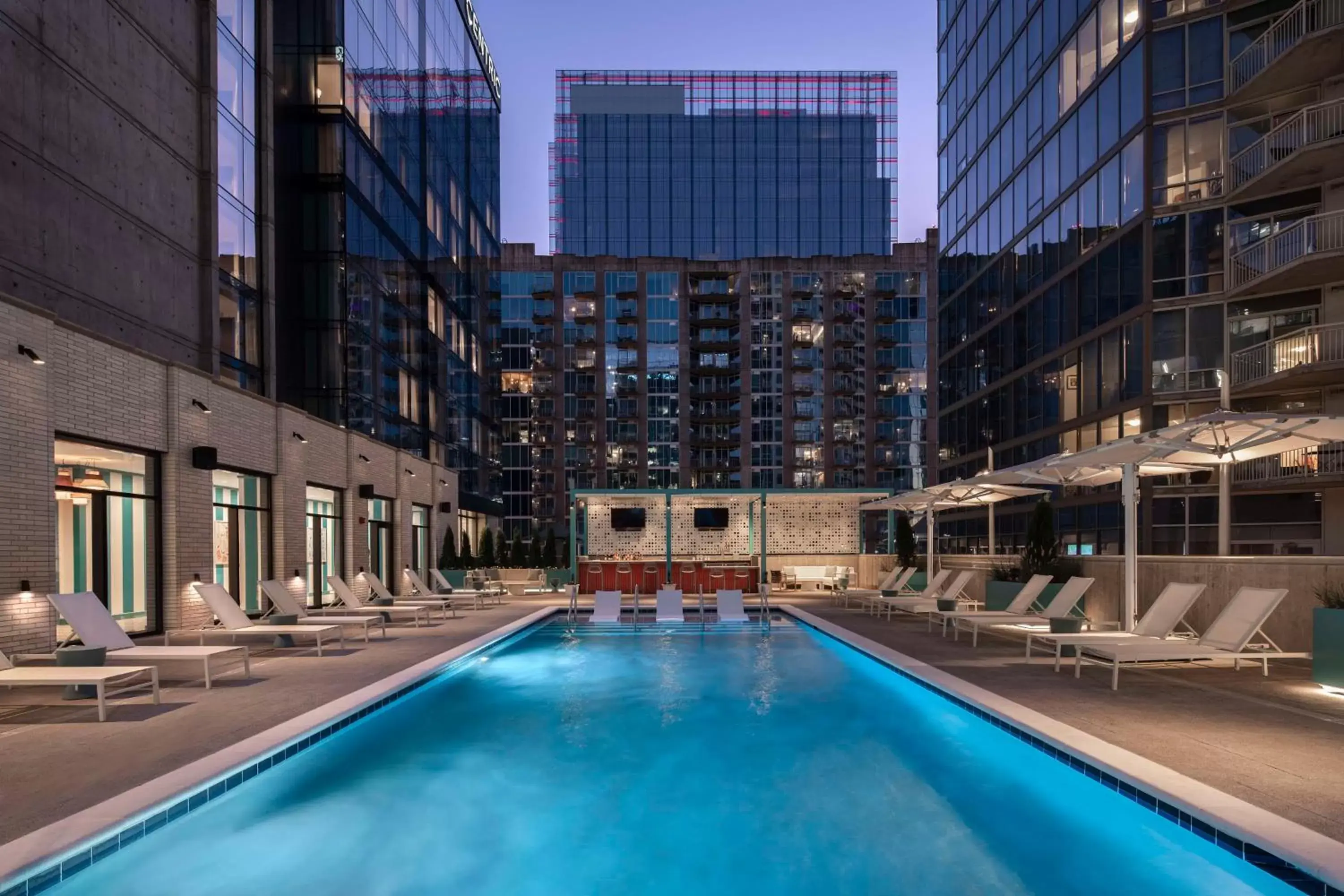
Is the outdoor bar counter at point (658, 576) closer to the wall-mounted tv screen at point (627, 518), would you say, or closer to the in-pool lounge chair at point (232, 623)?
the wall-mounted tv screen at point (627, 518)

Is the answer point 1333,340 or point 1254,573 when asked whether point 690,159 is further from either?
point 1254,573

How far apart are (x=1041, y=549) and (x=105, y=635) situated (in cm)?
1317

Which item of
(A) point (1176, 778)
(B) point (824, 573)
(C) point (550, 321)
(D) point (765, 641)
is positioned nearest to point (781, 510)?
(B) point (824, 573)

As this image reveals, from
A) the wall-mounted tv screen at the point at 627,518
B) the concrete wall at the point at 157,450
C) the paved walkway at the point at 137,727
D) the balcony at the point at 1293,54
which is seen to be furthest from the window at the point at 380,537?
the balcony at the point at 1293,54

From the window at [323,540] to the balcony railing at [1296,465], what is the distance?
19.8 m

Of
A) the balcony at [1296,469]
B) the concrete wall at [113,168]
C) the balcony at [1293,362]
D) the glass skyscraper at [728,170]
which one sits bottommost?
the balcony at [1296,469]

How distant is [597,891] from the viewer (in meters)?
4.90

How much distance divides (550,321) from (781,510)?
3558 cm

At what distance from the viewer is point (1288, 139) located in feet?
65.2

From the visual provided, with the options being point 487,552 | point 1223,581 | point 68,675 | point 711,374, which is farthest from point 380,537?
point 711,374

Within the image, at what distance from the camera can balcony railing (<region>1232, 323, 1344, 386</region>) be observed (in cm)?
1905

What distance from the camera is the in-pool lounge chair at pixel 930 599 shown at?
47.0ft

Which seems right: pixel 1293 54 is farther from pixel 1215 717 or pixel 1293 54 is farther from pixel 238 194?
pixel 238 194

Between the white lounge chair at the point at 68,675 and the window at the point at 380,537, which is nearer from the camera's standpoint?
the white lounge chair at the point at 68,675
